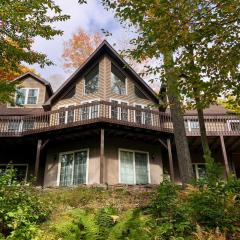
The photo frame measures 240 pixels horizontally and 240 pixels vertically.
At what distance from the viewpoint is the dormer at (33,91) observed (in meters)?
25.3

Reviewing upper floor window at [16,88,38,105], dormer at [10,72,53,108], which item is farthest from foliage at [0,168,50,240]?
upper floor window at [16,88,38,105]

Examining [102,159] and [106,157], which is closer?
[102,159]

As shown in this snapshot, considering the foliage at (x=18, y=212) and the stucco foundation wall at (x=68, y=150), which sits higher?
the stucco foundation wall at (x=68, y=150)

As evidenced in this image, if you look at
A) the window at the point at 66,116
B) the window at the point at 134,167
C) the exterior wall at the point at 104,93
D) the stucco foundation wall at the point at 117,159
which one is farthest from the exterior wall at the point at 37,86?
the window at the point at 134,167

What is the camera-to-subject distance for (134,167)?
20.2 m

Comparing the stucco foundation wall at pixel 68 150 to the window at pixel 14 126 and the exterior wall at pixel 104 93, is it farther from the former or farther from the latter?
the exterior wall at pixel 104 93

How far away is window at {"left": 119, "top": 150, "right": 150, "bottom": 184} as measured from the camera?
19750 millimetres

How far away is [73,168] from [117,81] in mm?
6886

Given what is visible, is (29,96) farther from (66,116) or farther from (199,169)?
(199,169)

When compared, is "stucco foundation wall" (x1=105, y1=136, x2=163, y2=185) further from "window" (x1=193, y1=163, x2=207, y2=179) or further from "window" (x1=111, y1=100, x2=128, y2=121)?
"window" (x1=193, y1=163, x2=207, y2=179)

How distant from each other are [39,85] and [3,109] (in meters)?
3.25

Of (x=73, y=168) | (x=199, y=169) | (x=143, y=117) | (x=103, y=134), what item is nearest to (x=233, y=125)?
(x=199, y=169)

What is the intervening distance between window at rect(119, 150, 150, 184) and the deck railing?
2033 mm

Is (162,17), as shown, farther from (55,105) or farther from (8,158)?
(8,158)
